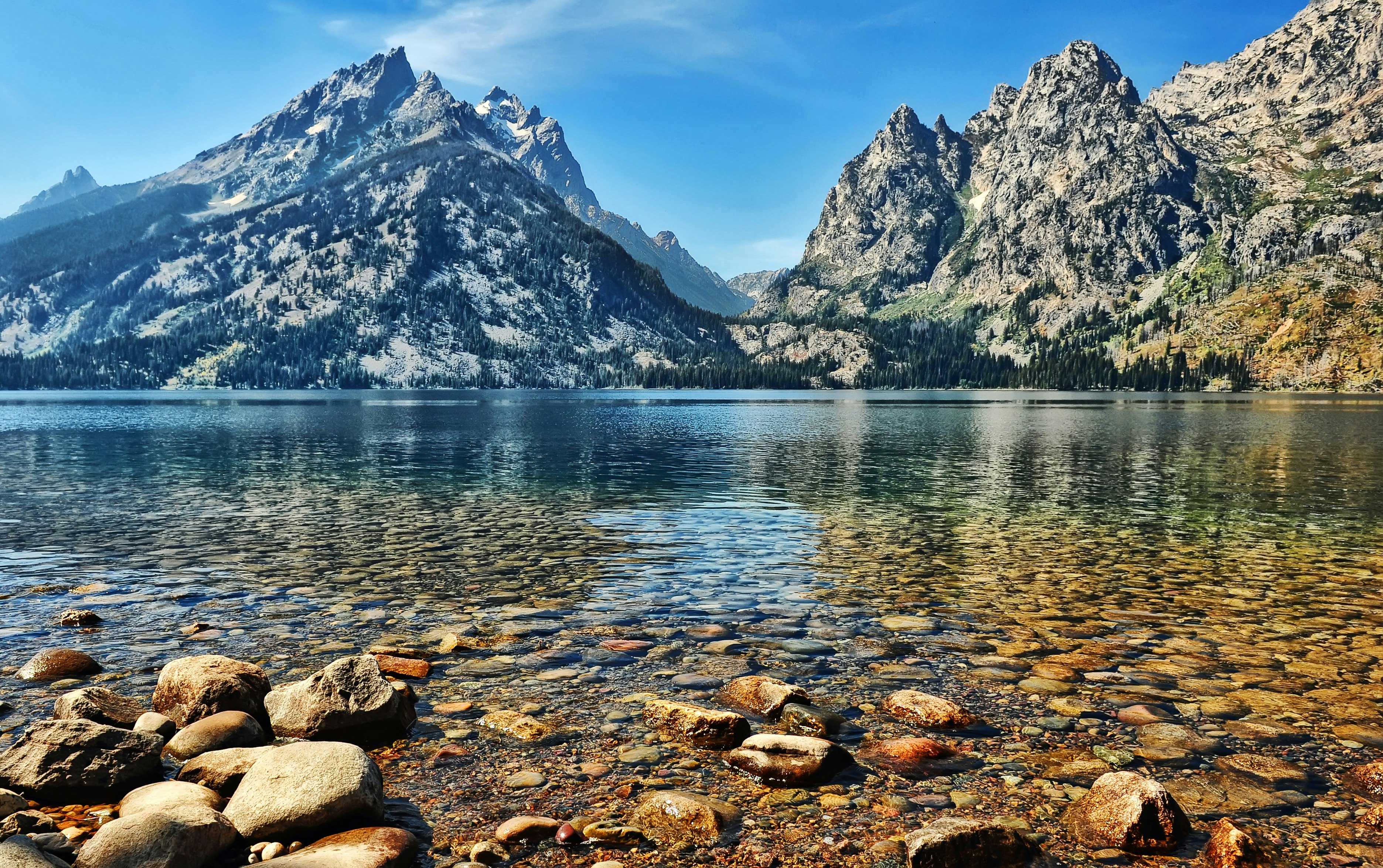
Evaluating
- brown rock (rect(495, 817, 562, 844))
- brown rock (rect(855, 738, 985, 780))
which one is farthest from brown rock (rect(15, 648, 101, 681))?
brown rock (rect(855, 738, 985, 780))

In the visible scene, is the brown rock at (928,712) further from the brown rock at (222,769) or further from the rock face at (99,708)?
the rock face at (99,708)

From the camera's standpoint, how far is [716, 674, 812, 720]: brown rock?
42.8ft

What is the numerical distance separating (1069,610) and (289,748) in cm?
1832

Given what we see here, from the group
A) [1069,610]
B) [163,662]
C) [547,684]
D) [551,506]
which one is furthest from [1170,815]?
[551,506]

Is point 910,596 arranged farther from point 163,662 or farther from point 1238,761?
point 163,662

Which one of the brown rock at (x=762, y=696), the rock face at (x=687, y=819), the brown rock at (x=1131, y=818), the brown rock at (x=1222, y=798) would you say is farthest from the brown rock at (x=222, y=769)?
the brown rock at (x=1222, y=798)

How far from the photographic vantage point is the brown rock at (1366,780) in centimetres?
1028

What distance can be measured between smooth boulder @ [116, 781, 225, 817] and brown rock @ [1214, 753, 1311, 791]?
43.7 feet

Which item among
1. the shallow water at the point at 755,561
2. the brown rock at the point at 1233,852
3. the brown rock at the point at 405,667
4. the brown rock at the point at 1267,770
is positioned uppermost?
the brown rock at the point at 1233,852

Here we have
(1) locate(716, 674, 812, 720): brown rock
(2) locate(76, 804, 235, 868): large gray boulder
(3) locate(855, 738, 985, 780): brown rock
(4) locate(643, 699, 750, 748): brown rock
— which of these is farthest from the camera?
(1) locate(716, 674, 812, 720): brown rock

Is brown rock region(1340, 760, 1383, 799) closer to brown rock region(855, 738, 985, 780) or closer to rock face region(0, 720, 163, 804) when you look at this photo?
brown rock region(855, 738, 985, 780)

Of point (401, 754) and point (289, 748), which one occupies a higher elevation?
point (289, 748)

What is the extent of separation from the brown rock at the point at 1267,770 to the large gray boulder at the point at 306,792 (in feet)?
37.9

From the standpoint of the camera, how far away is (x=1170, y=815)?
9.16 metres
